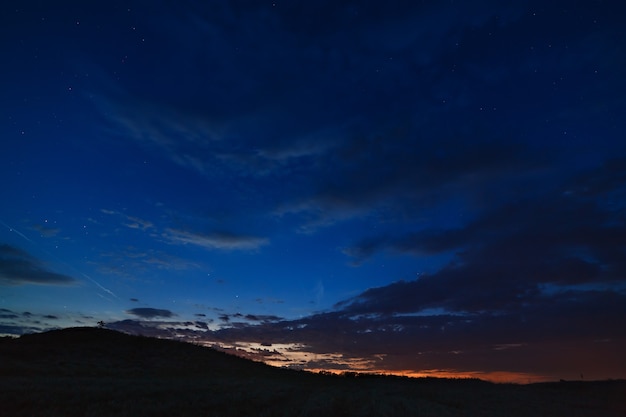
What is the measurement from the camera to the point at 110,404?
22219 mm

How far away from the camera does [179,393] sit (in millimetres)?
27172

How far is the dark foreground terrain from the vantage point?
2238 centimetres

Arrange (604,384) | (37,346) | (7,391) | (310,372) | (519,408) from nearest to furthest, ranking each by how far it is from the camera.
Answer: (7,391) < (519,408) < (37,346) < (604,384) < (310,372)

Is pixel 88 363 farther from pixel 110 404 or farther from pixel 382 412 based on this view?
pixel 382 412

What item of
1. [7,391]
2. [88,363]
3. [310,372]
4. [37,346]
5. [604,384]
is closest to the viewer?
[7,391]

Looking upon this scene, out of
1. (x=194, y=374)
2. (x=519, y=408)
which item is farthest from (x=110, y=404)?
(x=519, y=408)

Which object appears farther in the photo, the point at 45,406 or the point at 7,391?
the point at 7,391

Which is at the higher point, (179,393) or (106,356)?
(106,356)

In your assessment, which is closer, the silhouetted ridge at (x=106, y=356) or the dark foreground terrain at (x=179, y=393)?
the dark foreground terrain at (x=179, y=393)

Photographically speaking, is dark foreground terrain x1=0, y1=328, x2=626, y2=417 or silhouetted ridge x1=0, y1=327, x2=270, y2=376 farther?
silhouetted ridge x1=0, y1=327, x2=270, y2=376

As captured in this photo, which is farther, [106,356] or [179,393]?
[106,356]

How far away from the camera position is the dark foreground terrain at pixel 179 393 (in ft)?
73.4

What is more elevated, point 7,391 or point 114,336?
point 114,336

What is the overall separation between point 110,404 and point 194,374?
24.1 meters
